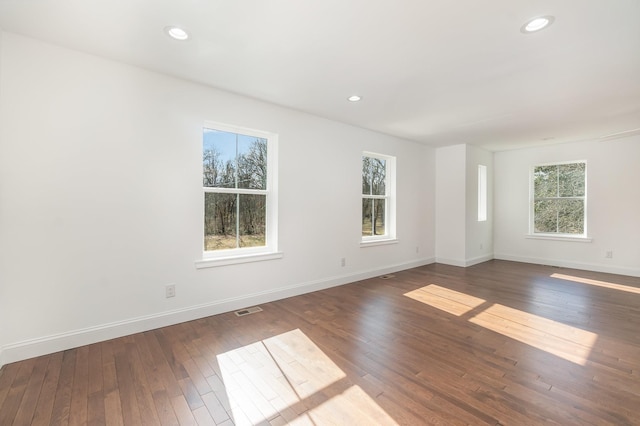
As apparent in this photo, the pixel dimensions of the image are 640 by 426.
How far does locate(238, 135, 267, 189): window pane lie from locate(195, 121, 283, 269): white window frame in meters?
0.05

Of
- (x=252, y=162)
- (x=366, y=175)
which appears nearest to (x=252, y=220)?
(x=252, y=162)

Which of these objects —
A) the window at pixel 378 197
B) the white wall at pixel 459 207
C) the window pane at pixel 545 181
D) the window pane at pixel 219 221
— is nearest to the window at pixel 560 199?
the window pane at pixel 545 181

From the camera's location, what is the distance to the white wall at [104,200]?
2.27m

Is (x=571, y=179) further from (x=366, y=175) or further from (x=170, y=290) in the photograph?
(x=170, y=290)

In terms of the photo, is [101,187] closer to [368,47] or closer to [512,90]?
[368,47]

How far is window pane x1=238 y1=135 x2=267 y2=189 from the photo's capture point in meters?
3.57

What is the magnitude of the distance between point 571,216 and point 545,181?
0.84 meters

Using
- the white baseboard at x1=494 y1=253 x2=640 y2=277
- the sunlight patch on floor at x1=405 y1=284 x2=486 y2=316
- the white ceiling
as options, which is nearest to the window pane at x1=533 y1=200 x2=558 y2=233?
the white baseboard at x1=494 y1=253 x2=640 y2=277

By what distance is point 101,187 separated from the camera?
2584mm

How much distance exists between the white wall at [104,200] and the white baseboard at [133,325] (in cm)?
1

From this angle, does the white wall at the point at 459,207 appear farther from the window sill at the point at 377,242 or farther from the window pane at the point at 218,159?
the window pane at the point at 218,159

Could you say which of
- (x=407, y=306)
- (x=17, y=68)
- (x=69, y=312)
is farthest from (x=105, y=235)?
(x=407, y=306)

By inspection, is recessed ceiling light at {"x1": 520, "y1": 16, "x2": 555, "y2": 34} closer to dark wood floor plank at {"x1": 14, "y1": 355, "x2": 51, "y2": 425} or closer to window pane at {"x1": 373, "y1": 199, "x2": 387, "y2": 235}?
window pane at {"x1": 373, "y1": 199, "x2": 387, "y2": 235}

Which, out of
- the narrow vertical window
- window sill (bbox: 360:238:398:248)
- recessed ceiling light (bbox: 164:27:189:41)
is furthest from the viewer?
the narrow vertical window
